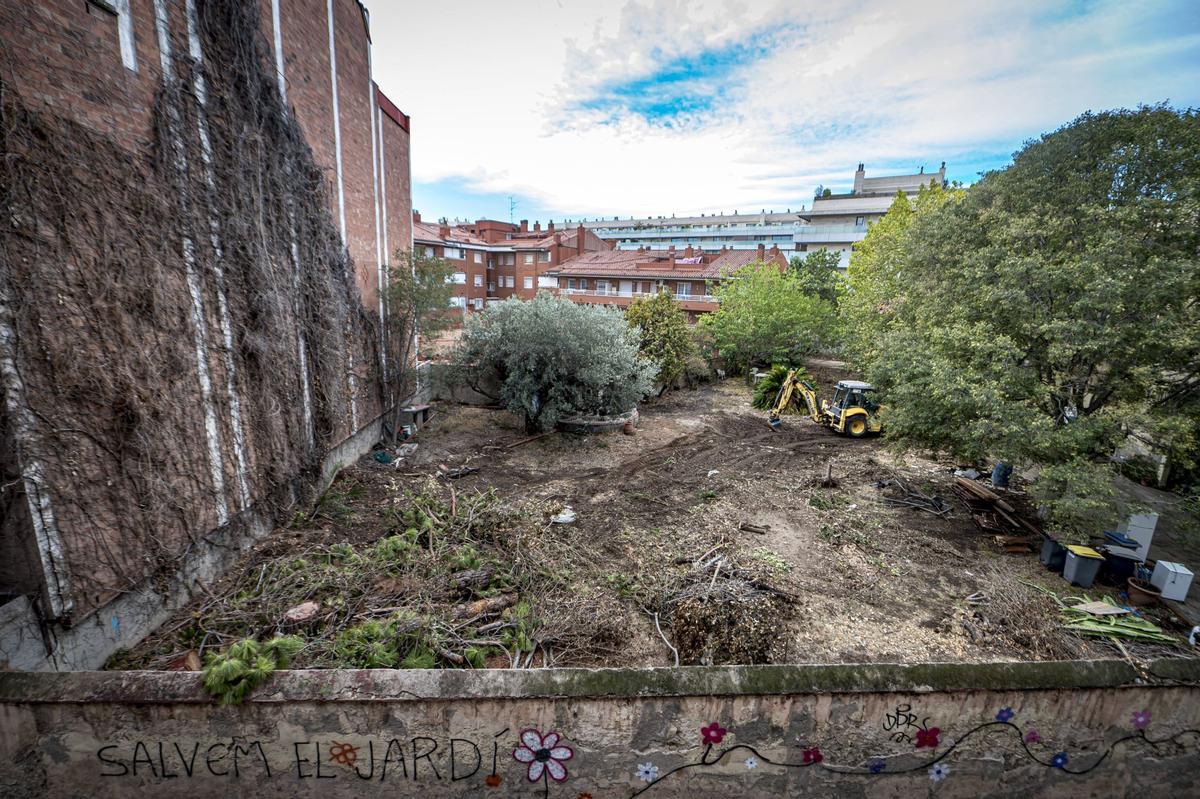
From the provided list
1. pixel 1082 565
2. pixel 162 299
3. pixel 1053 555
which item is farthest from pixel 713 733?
pixel 1053 555

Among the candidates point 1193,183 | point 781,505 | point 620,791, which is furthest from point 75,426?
point 1193,183

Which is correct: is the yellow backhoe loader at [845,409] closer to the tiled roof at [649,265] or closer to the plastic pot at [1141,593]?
the plastic pot at [1141,593]

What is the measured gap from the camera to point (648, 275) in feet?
118

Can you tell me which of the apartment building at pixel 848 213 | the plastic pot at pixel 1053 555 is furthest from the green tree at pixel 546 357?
the apartment building at pixel 848 213

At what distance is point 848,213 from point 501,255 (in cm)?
3284

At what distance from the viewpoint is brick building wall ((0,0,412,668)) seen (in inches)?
188

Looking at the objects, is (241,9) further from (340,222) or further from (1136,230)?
(1136,230)

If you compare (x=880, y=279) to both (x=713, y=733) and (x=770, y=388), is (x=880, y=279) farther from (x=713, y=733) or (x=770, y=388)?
(x=713, y=733)

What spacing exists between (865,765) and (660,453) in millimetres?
10537

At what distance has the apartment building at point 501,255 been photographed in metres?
41.0

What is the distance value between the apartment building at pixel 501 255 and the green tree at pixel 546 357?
83.6 feet

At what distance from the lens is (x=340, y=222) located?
37.2 ft

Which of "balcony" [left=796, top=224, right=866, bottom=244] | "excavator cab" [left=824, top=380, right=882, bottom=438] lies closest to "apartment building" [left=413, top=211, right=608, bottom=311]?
"balcony" [left=796, top=224, right=866, bottom=244]

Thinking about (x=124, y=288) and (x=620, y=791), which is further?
(x=124, y=288)
